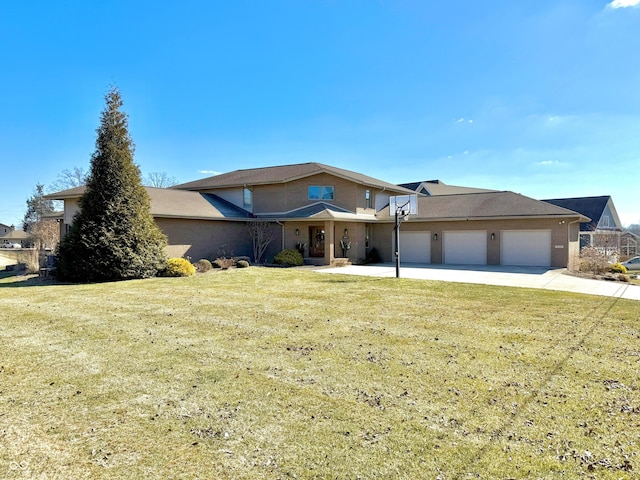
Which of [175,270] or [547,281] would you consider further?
[175,270]

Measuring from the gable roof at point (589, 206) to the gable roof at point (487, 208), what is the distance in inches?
598

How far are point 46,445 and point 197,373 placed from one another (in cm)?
182

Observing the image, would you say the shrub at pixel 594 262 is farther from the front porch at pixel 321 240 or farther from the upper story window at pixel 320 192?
the upper story window at pixel 320 192

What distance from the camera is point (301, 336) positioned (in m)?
A: 6.67

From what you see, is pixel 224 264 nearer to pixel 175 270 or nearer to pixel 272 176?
pixel 175 270

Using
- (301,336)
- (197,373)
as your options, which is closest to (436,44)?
(301,336)

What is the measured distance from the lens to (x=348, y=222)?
917 inches

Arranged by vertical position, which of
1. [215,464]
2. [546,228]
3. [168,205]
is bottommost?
[215,464]

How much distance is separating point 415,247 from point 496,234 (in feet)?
15.9

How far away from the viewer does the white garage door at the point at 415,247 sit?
23828mm

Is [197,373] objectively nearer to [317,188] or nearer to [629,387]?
[629,387]

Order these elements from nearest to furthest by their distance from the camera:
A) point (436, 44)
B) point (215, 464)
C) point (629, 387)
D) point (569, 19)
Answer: point (215, 464), point (629, 387), point (569, 19), point (436, 44)

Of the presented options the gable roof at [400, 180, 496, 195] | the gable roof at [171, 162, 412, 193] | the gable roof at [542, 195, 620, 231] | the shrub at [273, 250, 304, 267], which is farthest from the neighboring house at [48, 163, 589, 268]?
the gable roof at [542, 195, 620, 231]

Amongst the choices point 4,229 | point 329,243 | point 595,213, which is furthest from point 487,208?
point 4,229
